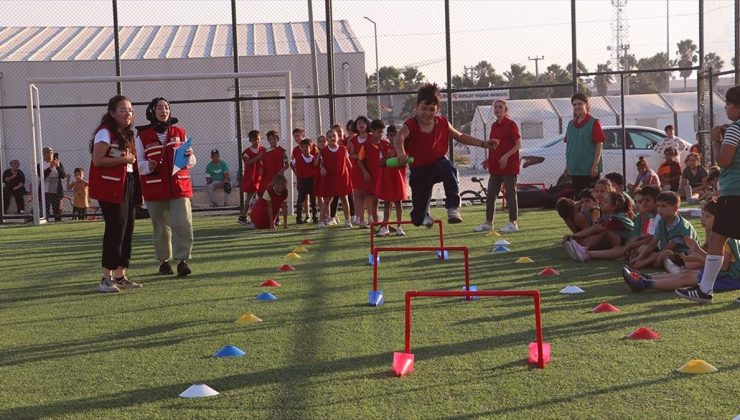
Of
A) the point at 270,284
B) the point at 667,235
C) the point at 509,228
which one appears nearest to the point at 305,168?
the point at 509,228

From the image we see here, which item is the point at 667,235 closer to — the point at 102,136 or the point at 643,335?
the point at 643,335

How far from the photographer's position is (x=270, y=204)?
1716cm

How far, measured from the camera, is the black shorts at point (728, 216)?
24.6 feet

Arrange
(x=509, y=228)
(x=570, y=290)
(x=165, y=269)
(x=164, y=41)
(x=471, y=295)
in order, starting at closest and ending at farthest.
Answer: (x=471, y=295) → (x=570, y=290) → (x=165, y=269) → (x=509, y=228) → (x=164, y=41)

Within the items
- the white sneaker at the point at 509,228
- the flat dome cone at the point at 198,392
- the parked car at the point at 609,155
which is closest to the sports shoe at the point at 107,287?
the flat dome cone at the point at 198,392

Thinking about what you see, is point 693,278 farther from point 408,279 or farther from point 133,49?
point 133,49

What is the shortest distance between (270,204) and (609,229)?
7.45 m

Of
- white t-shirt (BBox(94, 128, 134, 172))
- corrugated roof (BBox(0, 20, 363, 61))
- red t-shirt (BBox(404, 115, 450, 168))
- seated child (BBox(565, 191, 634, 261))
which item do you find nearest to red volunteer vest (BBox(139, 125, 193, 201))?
white t-shirt (BBox(94, 128, 134, 172))

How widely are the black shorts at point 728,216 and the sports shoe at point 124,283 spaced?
18.5ft

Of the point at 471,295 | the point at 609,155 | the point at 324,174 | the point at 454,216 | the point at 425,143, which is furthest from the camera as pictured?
the point at 609,155

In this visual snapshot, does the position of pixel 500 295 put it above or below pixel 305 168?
below

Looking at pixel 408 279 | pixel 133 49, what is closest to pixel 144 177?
pixel 408 279

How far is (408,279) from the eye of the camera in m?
9.94

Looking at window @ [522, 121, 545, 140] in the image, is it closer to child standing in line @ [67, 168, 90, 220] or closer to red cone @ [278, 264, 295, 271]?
child standing in line @ [67, 168, 90, 220]
